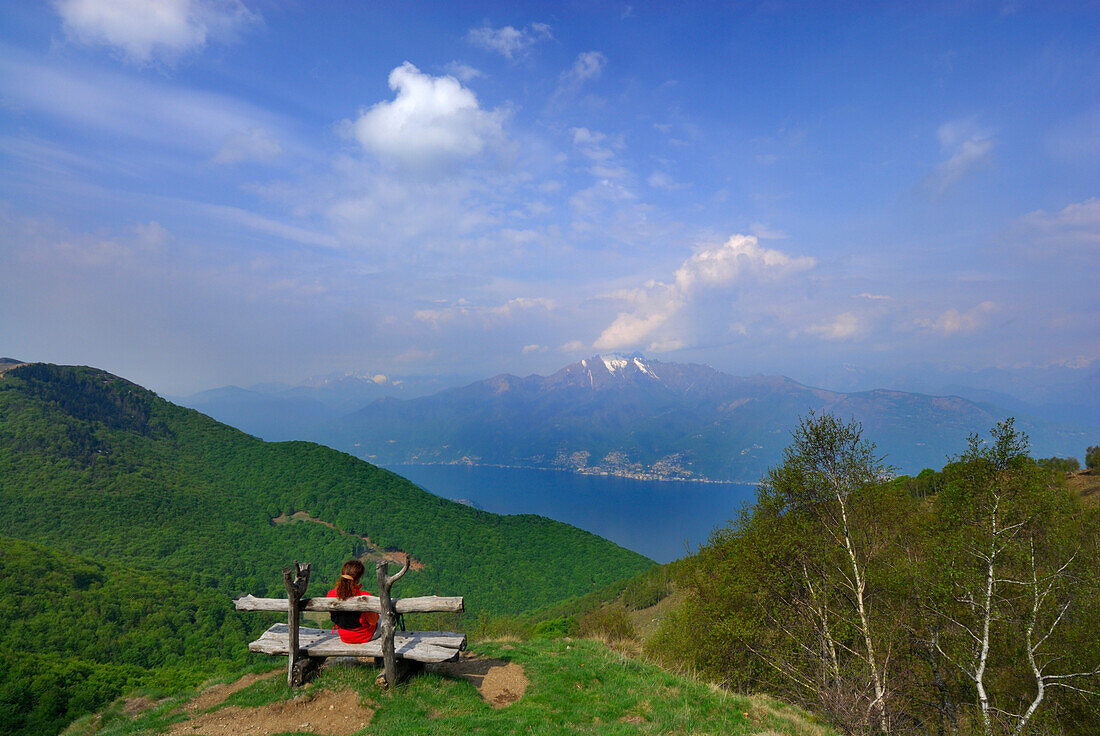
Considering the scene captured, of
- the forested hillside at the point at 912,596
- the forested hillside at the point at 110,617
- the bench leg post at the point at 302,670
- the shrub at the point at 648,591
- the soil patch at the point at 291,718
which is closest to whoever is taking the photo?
the soil patch at the point at 291,718

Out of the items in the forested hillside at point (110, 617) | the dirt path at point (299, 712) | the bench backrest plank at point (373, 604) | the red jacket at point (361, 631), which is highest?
the bench backrest plank at point (373, 604)

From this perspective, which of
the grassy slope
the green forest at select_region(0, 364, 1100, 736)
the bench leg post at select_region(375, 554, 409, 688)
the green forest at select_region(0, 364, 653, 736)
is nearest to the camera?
the bench leg post at select_region(375, 554, 409, 688)

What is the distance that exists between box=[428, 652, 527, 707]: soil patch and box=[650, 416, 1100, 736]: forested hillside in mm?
8701

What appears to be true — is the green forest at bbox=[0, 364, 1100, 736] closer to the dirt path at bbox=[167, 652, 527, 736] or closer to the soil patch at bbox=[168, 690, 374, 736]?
the dirt path at bbox=[167, 652, 527, 736]

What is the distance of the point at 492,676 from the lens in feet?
33.8

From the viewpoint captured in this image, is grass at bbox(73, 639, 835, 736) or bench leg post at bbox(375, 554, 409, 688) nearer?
grass at bbox(73, 639, 835, 736)

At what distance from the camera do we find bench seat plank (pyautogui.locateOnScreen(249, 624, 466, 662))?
29.8 feet

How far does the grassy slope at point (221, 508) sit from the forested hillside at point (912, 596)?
4072 inches

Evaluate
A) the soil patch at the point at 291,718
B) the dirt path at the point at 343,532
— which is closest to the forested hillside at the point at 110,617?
the soil patch at the point at 291,718

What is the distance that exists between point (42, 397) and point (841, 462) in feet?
599

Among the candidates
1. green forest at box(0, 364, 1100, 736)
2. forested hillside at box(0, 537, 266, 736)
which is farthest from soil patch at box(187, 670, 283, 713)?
forested hillside at box(0, 537, 266, 736)

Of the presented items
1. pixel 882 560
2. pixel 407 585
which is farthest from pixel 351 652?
pixel 407 585

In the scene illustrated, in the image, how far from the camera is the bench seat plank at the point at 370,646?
29.8 feet

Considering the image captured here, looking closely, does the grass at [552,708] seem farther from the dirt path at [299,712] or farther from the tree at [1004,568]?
the tree at [1004,568]
